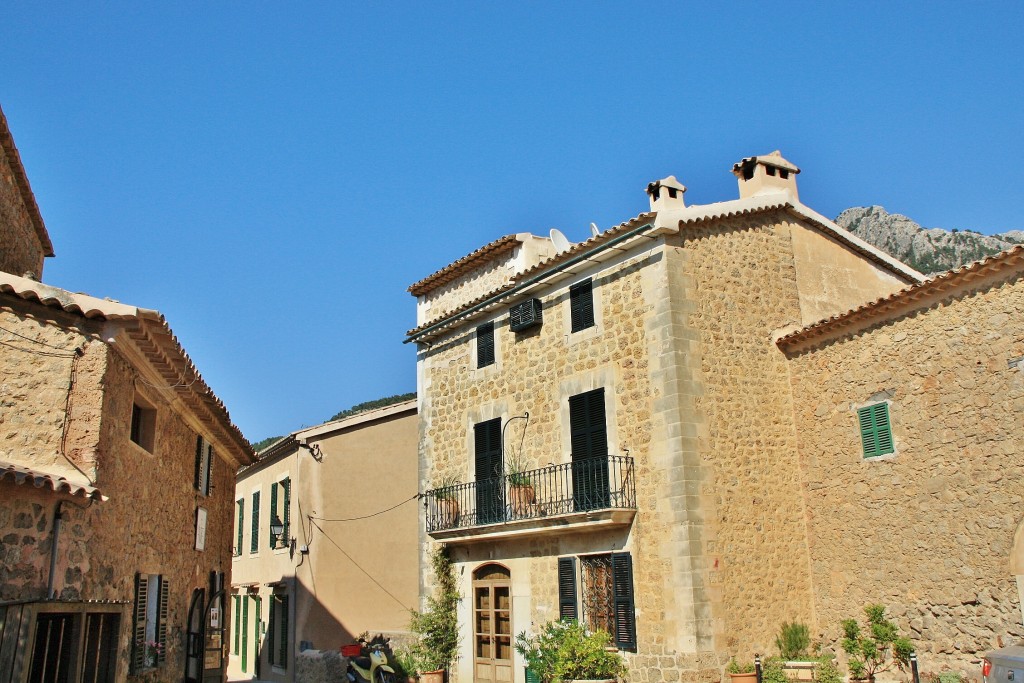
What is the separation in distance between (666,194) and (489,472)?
6425 mm

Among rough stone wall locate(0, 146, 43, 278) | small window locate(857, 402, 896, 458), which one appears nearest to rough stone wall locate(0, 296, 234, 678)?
rough stone wall locate(0, 146, 43, 278)

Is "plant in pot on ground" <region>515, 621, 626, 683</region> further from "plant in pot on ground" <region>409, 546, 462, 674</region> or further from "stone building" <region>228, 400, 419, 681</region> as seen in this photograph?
"stone building" <region>228, 400, 419, 681</region>

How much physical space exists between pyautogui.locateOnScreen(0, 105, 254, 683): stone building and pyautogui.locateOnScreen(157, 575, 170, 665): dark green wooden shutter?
1.6 inches

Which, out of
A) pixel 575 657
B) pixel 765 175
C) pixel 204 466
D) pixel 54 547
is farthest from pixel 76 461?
pixel 765 175

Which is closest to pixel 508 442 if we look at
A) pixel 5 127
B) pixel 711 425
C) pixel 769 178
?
pixel 711 425

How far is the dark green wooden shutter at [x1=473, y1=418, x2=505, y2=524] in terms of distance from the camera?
55.5 ft

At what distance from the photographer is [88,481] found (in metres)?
10.1

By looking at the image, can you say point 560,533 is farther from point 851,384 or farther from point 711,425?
point 851,384

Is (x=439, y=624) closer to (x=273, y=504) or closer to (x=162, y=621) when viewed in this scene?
(x=162, y=621)

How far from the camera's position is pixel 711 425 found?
1416cm

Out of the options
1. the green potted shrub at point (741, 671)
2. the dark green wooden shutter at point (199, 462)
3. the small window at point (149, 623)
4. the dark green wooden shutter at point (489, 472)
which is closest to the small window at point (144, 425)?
the small window at point (149, 623)

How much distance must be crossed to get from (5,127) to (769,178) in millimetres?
12792

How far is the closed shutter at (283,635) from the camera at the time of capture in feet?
76.4

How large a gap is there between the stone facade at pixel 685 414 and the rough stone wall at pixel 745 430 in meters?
0.03
